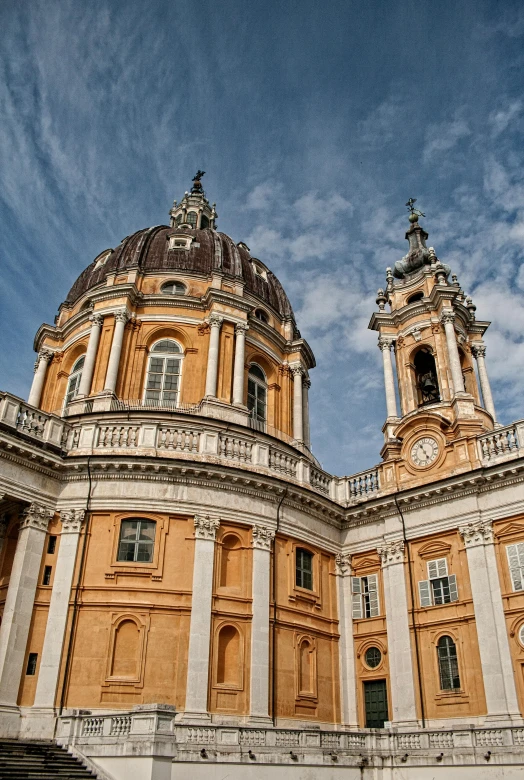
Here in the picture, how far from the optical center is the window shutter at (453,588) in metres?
21.5

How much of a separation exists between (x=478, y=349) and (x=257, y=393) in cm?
989

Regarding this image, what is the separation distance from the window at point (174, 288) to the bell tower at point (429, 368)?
8845 millimetres

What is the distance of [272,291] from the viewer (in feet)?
112

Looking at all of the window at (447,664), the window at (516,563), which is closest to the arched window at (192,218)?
the window at (516,563)

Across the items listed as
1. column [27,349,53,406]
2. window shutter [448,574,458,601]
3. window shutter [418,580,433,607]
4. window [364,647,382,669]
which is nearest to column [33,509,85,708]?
window [364,647,382,669]

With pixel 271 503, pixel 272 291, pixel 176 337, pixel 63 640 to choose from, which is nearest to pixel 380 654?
pixel 271 503

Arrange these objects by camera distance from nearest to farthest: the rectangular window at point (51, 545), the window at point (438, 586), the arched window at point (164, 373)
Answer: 1. the rectangular window at point (51, 545)
2. the window at point (438, 586)
3. the arched window at point (164, 373)

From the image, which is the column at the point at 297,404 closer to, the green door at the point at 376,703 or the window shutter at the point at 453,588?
the window shutter at the point at 453,588

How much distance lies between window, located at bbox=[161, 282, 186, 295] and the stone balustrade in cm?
1849

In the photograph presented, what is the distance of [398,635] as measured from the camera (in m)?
22.1

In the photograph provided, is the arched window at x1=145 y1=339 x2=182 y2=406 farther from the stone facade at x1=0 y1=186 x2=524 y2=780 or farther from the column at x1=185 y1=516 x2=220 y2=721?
the column at x1=185 y1=516 x2=220 y2=721

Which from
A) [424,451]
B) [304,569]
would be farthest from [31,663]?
[424,451]

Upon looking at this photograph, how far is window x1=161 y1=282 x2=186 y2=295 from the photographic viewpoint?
30.5 m

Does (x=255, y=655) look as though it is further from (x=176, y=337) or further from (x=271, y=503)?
(x=176, y=337)
